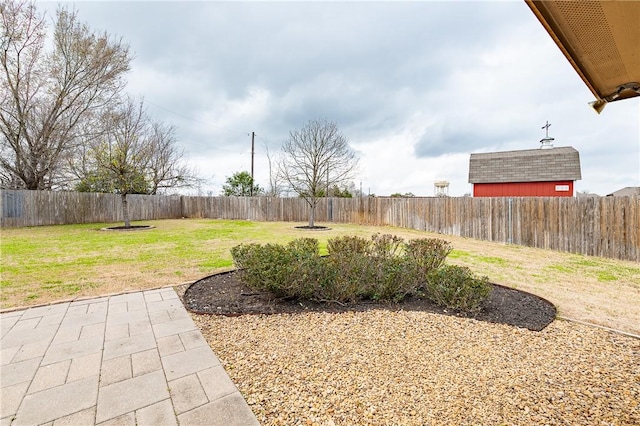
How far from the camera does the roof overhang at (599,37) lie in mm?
1313

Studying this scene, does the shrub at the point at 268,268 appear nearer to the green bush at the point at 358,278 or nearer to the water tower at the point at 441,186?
the green bush at the point at 358,278

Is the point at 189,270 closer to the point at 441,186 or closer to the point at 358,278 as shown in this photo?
the point at 358,278

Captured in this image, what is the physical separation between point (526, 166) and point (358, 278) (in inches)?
624

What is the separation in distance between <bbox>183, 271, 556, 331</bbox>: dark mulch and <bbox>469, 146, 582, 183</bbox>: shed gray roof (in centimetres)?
1385

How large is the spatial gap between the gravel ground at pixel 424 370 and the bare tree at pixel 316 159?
11233mm

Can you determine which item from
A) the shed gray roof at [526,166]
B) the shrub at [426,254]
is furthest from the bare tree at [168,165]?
the shrub at [426,254]

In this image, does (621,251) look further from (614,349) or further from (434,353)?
(434,353)

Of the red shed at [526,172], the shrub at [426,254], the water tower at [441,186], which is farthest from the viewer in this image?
the water tower at [441,186]

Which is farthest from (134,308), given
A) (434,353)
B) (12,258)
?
(12,258)

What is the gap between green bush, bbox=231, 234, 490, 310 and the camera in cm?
322

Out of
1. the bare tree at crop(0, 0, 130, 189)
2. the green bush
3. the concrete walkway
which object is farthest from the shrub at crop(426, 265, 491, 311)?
the bare tree at crop(0, 0, 130, 189)

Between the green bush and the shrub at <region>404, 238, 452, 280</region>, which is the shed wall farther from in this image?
the green bush

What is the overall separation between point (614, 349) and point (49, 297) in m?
6.24

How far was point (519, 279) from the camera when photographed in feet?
15.5
